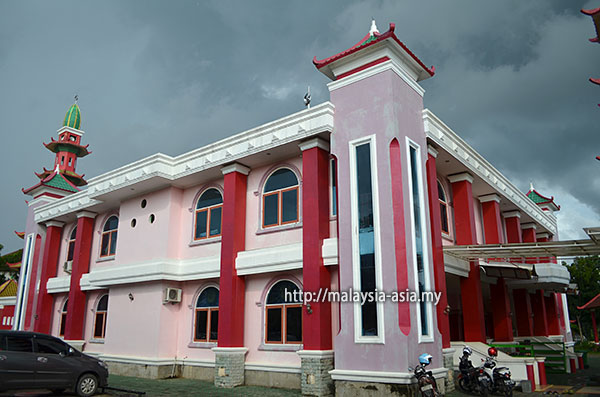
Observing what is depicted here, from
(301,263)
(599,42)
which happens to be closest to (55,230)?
(301,263)

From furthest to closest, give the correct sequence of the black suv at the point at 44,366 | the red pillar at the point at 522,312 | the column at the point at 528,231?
1. the column at the point at 528,231
2. the red pillar at the point at 522,312
3. the black suv at the point at 44,366

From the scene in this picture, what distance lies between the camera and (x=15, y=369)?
32.4ft

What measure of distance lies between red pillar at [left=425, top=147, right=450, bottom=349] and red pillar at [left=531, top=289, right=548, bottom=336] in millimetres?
10951

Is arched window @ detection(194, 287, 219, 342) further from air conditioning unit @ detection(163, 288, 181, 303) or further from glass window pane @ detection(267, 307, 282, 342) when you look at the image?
glass window pane @ detection(267, 307, 282, 342)

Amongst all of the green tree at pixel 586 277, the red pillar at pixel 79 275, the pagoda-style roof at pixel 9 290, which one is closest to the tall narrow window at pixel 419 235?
the red pillar at pixel 79 275

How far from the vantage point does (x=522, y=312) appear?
2019 centimetres

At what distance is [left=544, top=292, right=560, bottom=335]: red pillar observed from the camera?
2317cm

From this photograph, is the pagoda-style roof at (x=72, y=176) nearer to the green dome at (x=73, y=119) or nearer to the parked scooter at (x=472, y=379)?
the green dome at (x=73, y=119)

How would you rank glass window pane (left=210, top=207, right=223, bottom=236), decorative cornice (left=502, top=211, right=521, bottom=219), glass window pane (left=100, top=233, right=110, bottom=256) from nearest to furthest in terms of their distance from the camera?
glass window pane (left=210, top=207, right=223, bottom=236), glass window pane (left=100, top=233, right=110, bottom=256), decorative cornice (left=502, top=211, right=521, bottom=219)

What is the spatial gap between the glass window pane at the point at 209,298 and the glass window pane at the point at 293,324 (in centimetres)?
283

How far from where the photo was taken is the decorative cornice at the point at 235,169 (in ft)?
48.9

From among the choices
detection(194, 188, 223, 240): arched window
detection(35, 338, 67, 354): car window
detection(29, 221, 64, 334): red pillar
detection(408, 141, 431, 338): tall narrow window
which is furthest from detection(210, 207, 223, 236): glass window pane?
detection(29, 221, 64, 334): red pillar

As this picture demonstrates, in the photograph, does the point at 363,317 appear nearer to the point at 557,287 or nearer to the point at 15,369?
the point at 15,369

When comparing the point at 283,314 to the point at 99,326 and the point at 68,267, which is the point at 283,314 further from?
the point at 68,267
